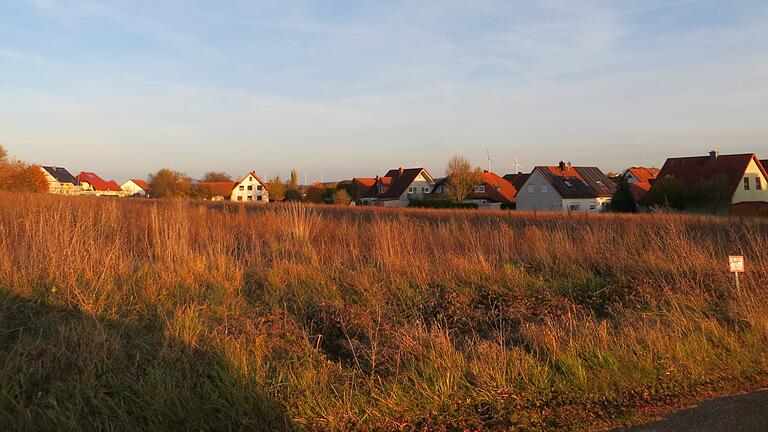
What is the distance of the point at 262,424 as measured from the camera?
3998 mm

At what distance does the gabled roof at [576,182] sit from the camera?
2618 inches

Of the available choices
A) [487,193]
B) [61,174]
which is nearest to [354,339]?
[487,193]

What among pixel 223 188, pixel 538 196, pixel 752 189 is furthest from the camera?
pixel 223 188

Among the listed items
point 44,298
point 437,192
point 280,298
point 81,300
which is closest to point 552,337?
point 280,298

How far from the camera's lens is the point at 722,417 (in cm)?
429

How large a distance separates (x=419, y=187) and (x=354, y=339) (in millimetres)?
82293

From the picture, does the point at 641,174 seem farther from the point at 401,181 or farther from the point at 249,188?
the point at 249,188

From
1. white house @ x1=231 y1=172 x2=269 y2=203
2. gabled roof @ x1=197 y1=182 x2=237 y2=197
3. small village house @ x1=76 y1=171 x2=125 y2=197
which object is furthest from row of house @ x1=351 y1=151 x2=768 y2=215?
small village house @ x1=76 y1=171 x2=125 y2=197

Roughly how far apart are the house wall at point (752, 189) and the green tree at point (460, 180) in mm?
32117

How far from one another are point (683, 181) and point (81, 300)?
56.7 meters

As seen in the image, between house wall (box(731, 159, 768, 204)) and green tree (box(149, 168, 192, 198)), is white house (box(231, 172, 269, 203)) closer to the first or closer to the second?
green tree (box(149, 168, 192, 198))

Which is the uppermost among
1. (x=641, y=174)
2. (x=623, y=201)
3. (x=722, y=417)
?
Result: (x=641, y=174)

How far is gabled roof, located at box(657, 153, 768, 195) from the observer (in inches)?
2036

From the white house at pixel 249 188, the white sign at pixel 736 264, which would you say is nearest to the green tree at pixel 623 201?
the white sign at pixel 736 264
